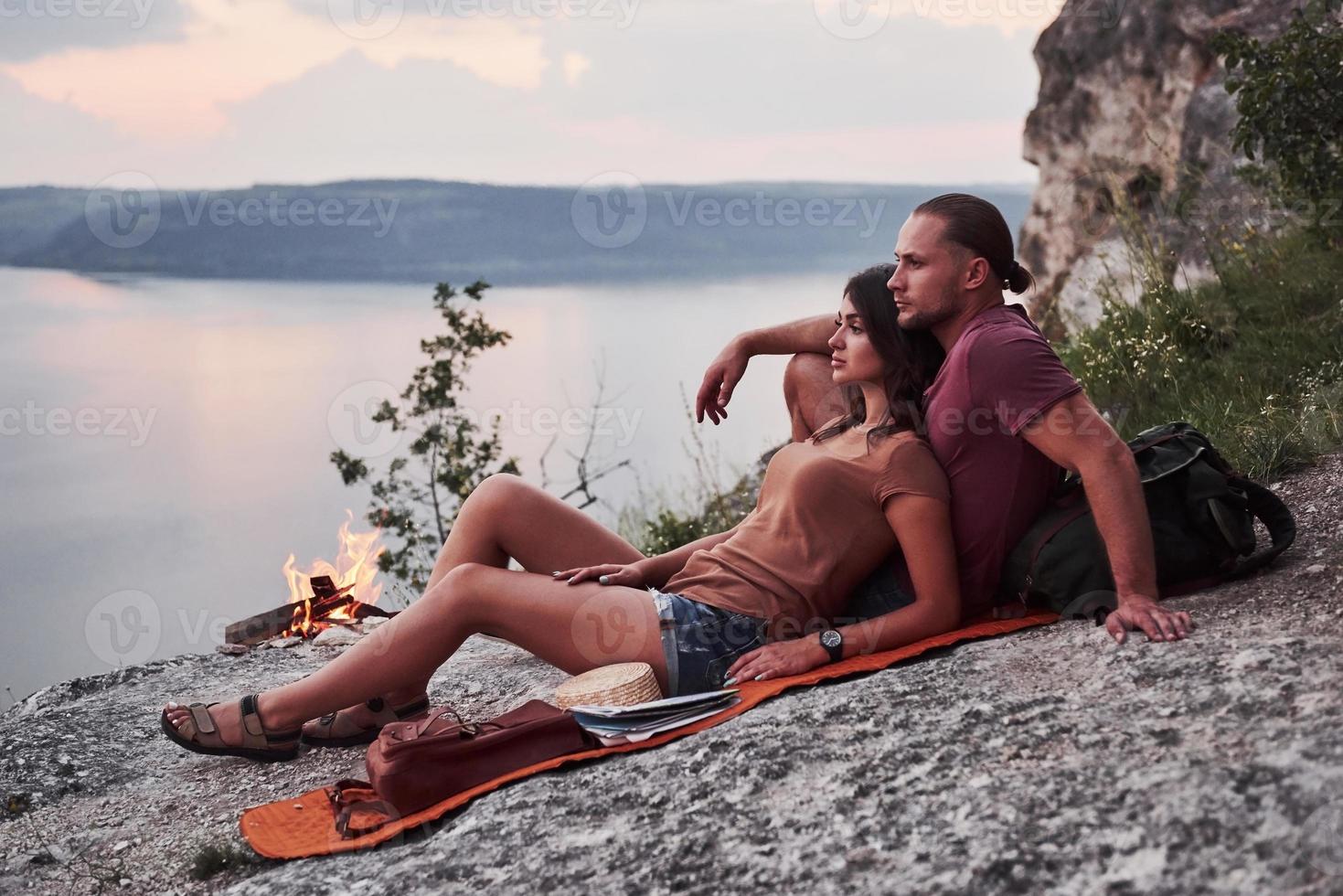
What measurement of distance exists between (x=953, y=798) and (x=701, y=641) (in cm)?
111

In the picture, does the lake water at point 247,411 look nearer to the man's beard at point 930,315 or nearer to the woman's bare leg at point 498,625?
the woman's bare leg at point 498,625

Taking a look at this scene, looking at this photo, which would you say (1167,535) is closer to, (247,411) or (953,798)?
(953,798)

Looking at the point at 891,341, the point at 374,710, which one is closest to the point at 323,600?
the point at 374,710

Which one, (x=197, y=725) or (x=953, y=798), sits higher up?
(x=197, y=725)

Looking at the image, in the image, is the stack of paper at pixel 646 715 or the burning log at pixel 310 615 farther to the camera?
the burning log at pixel 310 615

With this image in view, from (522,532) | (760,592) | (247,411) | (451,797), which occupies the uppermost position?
(247,411)

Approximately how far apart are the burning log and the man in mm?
3472

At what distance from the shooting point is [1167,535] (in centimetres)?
346

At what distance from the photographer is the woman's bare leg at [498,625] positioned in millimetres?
3646

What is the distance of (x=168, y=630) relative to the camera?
19.0 ft

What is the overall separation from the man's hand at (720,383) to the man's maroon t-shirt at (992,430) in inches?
33.7

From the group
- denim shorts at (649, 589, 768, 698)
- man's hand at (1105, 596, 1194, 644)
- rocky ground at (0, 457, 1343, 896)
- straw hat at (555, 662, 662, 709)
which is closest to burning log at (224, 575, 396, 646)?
rocky ground at (0, 457, 1343, 896)

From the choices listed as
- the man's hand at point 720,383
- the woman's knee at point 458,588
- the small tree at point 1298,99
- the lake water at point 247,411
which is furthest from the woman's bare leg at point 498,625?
the small tree at point 1298,99

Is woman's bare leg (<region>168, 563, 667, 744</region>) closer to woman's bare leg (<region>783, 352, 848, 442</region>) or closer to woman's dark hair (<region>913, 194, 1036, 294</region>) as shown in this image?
woman's bare leg (<region>783, 352, 848, 442</region>)
